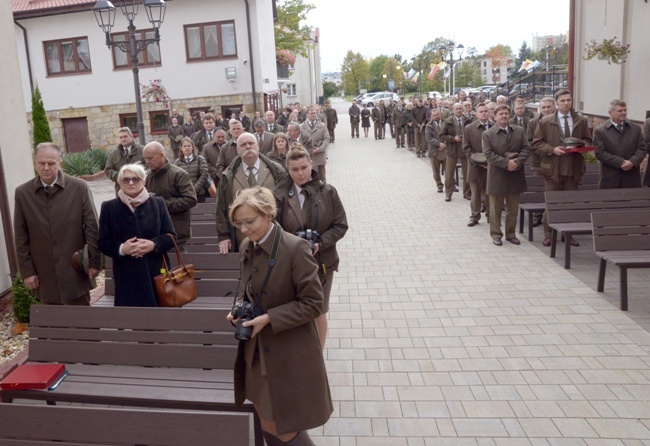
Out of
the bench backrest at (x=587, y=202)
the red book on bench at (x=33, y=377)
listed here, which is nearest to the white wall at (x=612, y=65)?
the bench backrest at (x=587, y=202)

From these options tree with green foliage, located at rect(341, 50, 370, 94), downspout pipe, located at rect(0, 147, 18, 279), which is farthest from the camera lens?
tree with green foliage, located at rect(341, 50, 370, 94)

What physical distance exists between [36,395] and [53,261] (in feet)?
5.65

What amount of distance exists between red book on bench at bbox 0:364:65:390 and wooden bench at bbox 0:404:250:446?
104 cm

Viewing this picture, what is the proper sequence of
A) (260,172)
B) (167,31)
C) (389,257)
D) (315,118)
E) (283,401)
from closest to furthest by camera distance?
(283,401) < (260,172) < (389,257) < (315,118) < (167,31)

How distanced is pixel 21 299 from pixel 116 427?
16.1 feet

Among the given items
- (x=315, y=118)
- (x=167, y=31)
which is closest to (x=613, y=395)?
(x=315, y=118)

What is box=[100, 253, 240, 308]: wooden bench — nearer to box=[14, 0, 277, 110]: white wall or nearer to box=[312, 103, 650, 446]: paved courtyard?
box=[312, 103, 650, 446]: paved courtyard

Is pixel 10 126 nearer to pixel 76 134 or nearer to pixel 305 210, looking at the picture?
pixel 305 210

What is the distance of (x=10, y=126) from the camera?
823 centimetres

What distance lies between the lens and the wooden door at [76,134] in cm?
2916

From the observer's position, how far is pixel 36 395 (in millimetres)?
4594

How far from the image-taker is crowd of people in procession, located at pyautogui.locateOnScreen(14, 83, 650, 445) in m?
3.76

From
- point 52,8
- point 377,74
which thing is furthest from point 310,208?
point 377,74

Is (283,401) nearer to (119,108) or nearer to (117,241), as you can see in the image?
(117,241)
